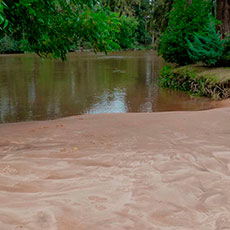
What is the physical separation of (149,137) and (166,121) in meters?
1.65

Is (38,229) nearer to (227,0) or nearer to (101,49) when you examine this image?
(101,49)

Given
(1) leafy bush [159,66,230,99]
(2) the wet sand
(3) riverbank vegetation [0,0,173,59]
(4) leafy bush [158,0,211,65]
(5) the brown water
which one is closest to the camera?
(2) the wet sand

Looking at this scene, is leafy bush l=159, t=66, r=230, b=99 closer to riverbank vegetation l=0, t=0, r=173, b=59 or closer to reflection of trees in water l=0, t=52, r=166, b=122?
reflection of trees in water l=0, t=52, r=166, b=122

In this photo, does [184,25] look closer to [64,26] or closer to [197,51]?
[197,51]

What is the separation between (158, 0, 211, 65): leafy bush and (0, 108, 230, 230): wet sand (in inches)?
410

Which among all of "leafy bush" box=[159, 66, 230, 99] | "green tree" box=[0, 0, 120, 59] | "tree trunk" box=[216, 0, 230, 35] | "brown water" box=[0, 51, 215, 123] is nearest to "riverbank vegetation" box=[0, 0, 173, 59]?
"green tree" box=[0, 0, 120, 59]

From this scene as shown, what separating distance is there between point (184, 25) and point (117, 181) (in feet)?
43.8

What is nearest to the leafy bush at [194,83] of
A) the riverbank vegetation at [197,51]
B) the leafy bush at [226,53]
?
the riverbank vegetation at [197,51]

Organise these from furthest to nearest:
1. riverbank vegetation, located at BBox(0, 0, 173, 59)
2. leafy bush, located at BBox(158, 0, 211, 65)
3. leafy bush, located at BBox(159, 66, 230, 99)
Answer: leafy bush, located at BBox(158, 0, 211, 65)
leafy bush, located at BBox(159, 66, 230, 99)
riverbank vegetation, located at BBox(0, 0, 173, 59)

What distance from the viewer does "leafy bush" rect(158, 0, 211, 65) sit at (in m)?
15.3

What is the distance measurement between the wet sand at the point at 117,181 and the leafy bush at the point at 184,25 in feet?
34.2

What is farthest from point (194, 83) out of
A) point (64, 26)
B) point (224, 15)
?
point (64, 26)

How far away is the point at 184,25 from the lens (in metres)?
15.4

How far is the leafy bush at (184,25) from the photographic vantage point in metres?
15.3
